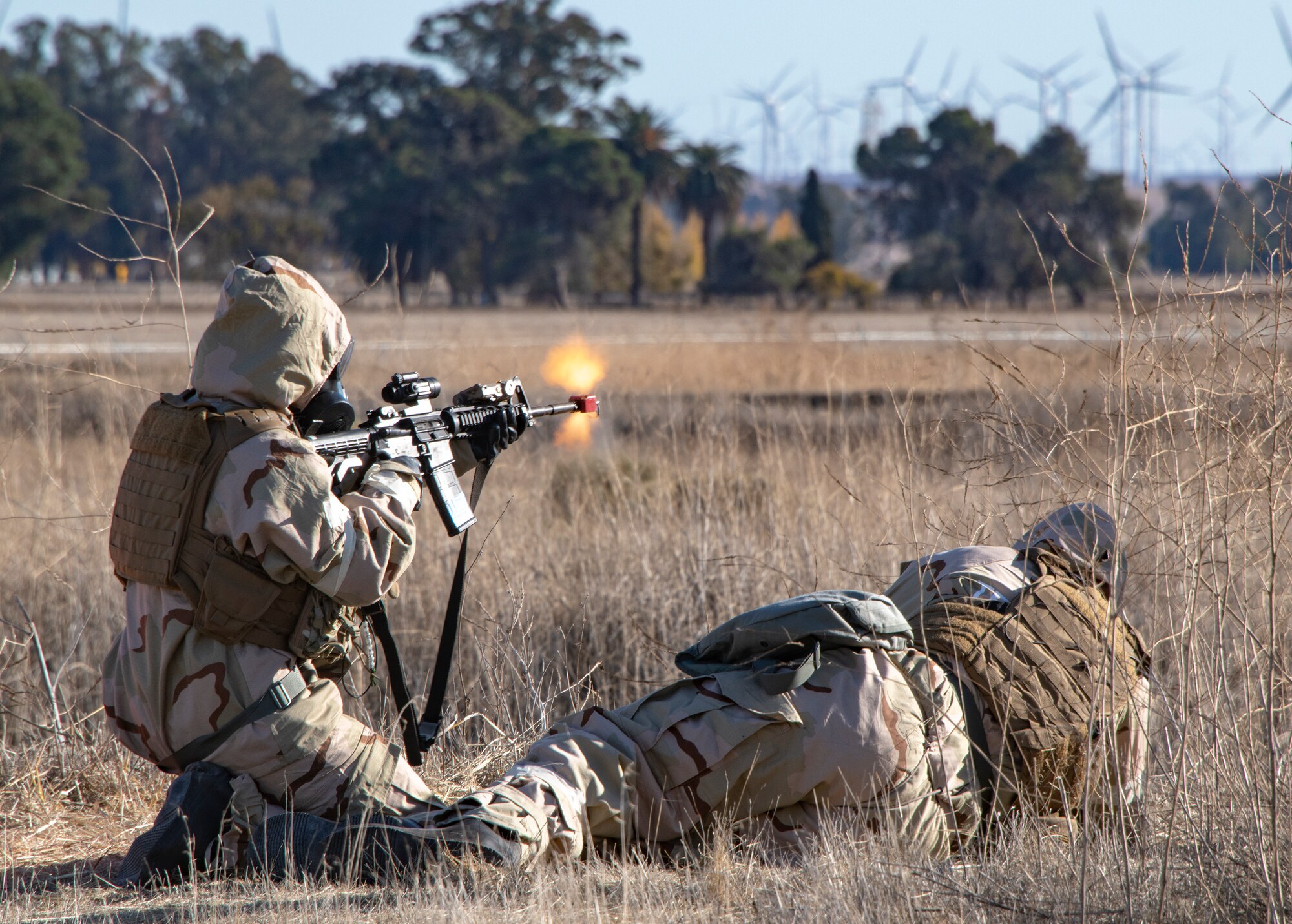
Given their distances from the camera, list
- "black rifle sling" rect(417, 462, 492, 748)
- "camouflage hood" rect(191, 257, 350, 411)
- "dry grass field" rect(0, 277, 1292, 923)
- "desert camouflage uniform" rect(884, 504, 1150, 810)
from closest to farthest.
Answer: "dry grass field" rect(0, 277, 1292, 923)
"camouflage hood" rect(191, 257, 350, 411)
"desert camouflage uniform" rect(884, 504, 1150, 810)
"black rifle sling" rect(417, 462, 492, 748)

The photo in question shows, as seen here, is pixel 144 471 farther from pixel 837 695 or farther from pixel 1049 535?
pixel 1049 535

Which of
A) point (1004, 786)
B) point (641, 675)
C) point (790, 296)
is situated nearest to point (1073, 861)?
point (1004, 786)

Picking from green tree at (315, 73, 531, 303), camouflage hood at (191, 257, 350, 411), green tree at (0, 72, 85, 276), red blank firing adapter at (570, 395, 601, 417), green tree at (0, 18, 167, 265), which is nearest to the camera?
camouflage hood at (191, 257, 350, 411)

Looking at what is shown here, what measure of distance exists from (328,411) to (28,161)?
5168 cm

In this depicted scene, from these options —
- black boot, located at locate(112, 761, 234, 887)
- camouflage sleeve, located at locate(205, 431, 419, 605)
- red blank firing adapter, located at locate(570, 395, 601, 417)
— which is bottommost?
black boot, located at locate(112, 761, 234, 887)

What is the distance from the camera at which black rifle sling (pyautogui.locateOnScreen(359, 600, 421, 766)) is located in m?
3.01

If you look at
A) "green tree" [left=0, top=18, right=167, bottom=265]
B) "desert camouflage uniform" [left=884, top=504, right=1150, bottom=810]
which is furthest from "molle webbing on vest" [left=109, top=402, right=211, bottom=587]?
"green tree" [left=0, top=18, right=167, bottom=265]

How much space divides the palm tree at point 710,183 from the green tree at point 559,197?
2.85 meters

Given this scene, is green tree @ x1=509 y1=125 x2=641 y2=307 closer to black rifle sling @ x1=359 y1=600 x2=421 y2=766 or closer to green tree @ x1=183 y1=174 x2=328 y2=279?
green tree @ x1=183 y1=174 x2=328 y2=279

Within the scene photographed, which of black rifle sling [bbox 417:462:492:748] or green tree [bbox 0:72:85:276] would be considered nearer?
black rifle sling [bbox 417:462:492:748]

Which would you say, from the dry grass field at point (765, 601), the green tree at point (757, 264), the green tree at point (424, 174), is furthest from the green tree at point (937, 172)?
the dry grass field at point (765, 601)

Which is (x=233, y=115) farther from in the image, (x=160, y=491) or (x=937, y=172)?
(x=160, y=491)

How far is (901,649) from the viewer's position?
2725 millimetres

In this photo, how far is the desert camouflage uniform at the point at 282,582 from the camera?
2.57m
